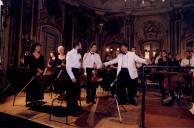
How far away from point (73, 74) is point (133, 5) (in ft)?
37.3

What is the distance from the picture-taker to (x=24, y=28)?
9578 mm

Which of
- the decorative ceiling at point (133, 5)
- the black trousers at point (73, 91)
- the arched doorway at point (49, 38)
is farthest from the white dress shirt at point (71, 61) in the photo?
the decorative ceiling at point (133, 5)

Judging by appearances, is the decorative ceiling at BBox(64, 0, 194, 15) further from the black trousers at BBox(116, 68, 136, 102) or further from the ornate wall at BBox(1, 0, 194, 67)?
the black trousers at BBox(116, 68, 136, 102)

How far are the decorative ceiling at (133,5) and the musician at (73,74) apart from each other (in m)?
8.70

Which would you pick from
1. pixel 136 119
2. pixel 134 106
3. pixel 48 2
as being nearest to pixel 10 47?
pixel 48 2

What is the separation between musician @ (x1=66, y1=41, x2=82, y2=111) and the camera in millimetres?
4694

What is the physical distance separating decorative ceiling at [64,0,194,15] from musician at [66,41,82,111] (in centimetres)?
870

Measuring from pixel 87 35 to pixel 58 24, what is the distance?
9.81 ft

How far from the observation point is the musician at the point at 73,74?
4.69m

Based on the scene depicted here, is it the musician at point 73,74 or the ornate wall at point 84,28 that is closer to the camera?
the musician at point 73,74


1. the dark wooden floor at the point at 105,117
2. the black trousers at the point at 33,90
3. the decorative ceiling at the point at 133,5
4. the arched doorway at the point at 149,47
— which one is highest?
the decorative ceiling at the point at 133,5

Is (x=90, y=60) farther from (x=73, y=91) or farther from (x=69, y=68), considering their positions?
(x=69, y=68)

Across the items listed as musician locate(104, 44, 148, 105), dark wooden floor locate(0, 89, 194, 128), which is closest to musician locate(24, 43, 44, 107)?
dark wooden floor locate(0, 89, 194, 128)

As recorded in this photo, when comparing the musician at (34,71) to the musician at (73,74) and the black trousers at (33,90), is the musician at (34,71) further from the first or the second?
the musician at (73,74)
